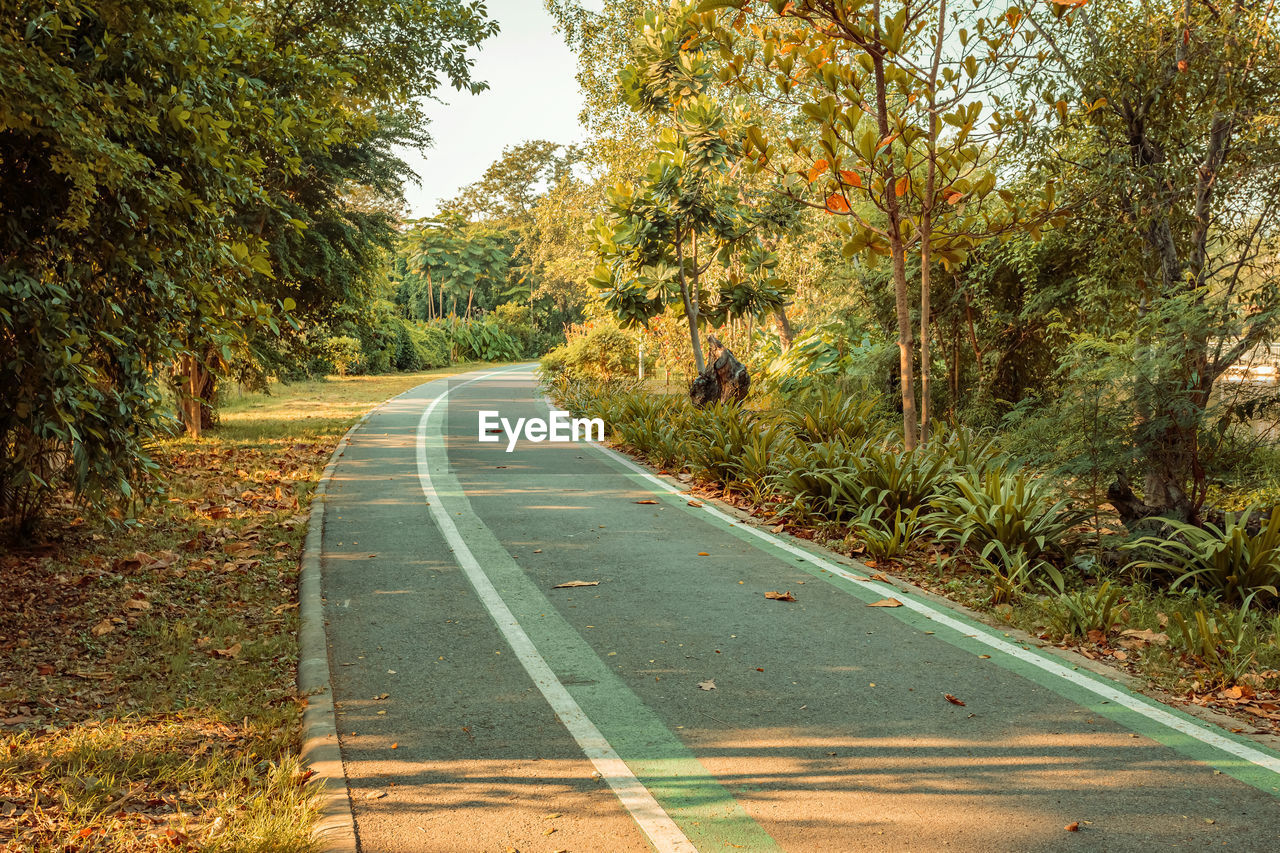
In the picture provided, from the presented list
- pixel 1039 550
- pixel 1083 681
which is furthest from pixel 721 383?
pixel 1083 681

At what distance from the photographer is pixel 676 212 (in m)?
15.7

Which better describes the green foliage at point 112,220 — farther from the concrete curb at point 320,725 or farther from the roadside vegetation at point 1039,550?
the roadside vegetation at point 1039,550

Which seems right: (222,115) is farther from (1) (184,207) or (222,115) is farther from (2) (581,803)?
(2) (581,803)

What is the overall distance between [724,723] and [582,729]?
732mm

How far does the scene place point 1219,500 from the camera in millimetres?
10234

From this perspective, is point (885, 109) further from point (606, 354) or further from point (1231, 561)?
point (606, 354)

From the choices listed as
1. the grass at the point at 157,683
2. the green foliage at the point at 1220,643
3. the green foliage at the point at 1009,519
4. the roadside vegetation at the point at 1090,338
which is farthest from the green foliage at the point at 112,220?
the green foliage at the point at 1220,643

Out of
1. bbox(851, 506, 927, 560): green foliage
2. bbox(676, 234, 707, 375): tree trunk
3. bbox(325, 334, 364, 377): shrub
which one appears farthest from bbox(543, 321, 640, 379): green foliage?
bbox(851, 506, 927, 560): green foliage

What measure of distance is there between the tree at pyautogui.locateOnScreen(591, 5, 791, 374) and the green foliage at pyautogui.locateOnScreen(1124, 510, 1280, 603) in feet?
31.2

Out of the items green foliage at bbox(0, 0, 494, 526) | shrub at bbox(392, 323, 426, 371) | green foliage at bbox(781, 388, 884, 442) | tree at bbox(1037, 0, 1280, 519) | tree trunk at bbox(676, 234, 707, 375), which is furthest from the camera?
shrub at bbox(392, 323, 426, 371)

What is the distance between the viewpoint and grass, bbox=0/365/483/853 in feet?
12.5

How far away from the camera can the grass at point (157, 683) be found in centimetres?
381

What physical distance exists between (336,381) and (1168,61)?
33.6 m

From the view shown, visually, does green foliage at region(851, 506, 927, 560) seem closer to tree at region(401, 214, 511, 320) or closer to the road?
the road
